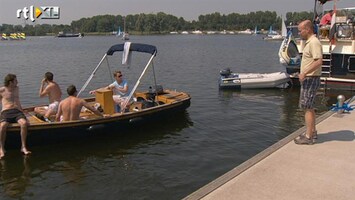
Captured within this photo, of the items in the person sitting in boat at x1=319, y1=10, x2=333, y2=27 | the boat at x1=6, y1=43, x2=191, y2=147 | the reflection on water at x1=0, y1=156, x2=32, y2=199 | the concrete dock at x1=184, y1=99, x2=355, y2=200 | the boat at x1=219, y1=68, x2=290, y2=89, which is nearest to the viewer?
the concrete dock at x1=184, y1=99, x2=355, y2=200

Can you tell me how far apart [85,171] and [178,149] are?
109 inches

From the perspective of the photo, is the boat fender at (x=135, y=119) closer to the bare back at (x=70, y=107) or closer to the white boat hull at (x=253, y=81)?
the bare back at (x=70, y=107)

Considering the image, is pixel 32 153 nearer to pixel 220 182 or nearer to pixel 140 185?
pixel 140 185

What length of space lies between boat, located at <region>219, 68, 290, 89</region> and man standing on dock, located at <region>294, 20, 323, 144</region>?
44.8 ft

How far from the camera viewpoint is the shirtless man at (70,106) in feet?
32.6

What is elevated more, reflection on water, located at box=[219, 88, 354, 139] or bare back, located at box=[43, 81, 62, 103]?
bare back, located at box=[43, 81, 62, 103]

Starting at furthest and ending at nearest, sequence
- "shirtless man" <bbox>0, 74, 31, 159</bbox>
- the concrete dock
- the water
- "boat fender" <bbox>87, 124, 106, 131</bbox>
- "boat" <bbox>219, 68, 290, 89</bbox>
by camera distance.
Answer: "boat" <bbox>219, 68, 290, 89</bbox> < "boat fender" <bbox>87, 124, 106, 131</bbox> < "shirtless man" <bbox>0, 74, 31, 159</bbox> < the water < the concrete dock

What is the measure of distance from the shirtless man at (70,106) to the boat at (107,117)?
214 millimetres

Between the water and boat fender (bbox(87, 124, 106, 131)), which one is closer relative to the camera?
the water

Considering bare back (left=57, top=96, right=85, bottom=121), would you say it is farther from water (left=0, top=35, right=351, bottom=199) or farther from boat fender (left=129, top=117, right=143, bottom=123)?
boat fender (left=129, top=117, right=143, bottom=123)

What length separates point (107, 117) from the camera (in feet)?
35.6

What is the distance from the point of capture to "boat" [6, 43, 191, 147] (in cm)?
979

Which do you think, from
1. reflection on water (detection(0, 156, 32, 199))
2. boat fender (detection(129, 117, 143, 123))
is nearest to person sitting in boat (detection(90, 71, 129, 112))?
boat fender (detection(129, 117, 143, 123))

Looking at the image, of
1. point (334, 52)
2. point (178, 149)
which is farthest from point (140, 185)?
point (334, 52)
